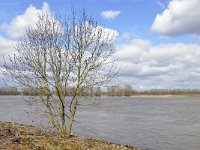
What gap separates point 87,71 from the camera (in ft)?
47.6

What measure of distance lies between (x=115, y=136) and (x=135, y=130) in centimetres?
377

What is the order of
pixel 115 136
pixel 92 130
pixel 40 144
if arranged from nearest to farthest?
pixel 40 144 < pixel 115 136 < pixel 92 130

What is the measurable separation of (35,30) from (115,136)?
1101 cm

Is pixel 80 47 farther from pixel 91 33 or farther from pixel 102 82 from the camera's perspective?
pixel 102 82

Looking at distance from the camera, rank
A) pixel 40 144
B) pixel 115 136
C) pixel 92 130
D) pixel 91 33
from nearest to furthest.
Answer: pixel 40 144
pixel 91 33
pixel 115 136
pixel 92 130

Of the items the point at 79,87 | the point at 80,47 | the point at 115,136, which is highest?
the point at 80,47

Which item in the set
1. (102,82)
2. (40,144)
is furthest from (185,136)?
(40,144)

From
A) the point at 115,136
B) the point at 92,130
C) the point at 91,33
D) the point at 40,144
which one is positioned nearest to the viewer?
the point at 40,144

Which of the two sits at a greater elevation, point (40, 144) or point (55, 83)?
point (55, 83)

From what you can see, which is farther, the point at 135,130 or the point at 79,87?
the point at 135,130

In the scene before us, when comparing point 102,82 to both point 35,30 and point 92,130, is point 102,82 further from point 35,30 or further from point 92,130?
point 92,130

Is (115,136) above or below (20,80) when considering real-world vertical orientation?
below

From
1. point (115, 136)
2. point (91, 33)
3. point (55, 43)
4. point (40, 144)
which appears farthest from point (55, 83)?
point (115, 136)

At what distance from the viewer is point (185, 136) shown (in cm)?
2347
